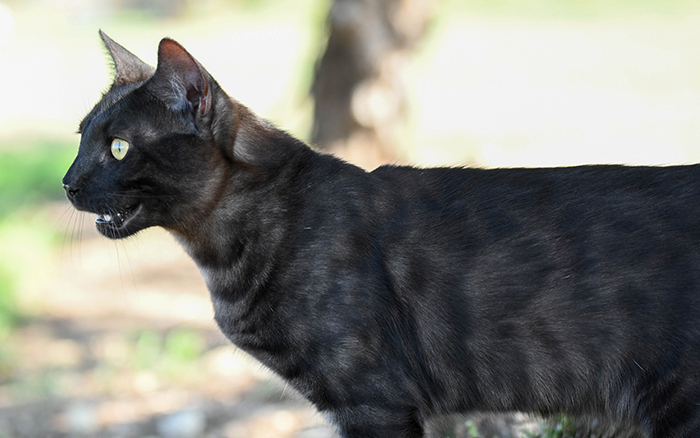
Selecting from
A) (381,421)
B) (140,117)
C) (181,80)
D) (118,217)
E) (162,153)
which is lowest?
(381,421)

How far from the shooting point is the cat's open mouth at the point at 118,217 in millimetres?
2445

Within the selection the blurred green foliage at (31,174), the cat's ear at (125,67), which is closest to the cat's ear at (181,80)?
the cat's ear at (125,67)

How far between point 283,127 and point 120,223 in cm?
88

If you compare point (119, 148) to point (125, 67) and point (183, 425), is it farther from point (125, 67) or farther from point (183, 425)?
point (183, 425)

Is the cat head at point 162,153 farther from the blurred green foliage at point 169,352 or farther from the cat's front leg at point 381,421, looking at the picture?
the blurred green foliage at point 169,352

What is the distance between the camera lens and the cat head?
2385 millimetres

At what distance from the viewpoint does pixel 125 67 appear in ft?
9.41

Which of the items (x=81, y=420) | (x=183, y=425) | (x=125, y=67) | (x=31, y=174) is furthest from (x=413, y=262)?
(x=31, y=174)

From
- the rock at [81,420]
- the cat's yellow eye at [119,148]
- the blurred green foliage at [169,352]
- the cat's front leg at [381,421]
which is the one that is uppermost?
the cat's yellow eye at [119,148]

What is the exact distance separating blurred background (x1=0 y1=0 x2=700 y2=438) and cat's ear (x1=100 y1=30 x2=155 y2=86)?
1.12ft

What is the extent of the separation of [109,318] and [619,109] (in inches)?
263

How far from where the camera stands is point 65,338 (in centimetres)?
589

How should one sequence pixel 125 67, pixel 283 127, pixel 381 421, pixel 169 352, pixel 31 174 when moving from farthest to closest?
pixel 31 174 < pixel 169 352 < pixel 283 127 < pixel 125 67 < pixel 381 421

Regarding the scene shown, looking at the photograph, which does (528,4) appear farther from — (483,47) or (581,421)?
(581,421)
